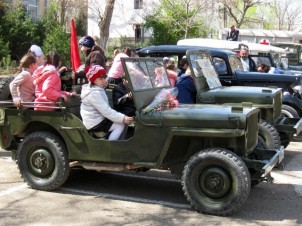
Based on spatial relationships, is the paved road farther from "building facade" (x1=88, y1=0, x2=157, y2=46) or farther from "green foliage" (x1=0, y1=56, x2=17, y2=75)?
"building facade" (x1=88, y1=0, x2=157, y2=46)

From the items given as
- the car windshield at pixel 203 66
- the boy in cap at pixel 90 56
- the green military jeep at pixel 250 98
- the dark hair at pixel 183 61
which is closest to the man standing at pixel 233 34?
the dark hair at pixel 183 61

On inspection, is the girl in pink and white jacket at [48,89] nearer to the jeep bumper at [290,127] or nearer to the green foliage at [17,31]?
the jeep bumper at [290,127]

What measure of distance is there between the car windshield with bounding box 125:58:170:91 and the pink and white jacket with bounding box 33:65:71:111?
916mm

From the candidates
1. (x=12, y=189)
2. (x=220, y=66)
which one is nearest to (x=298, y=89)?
(x=220, y=66)

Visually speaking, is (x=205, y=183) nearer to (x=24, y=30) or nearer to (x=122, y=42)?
(x=24, y=30)

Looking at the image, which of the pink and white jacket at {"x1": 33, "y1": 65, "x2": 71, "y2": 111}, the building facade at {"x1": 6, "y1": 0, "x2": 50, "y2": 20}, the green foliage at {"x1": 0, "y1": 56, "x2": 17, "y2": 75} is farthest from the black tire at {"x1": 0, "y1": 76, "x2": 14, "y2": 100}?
the building facade at {"x1": 6, "y1": 0, "x2": 50, "y2": 20}

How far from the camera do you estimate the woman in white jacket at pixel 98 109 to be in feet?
18.3

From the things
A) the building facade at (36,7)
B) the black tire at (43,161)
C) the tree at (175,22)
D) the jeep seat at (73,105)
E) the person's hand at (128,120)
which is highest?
the building facade at (36,7)

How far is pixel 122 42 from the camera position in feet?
121

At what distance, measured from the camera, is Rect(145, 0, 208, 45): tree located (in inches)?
1254

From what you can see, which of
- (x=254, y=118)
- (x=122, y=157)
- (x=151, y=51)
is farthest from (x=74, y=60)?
(x=254, y=118)

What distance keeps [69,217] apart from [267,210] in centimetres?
211

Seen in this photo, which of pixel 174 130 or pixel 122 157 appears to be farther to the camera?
pixel 122 157

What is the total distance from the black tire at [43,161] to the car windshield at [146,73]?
118 centimetres
